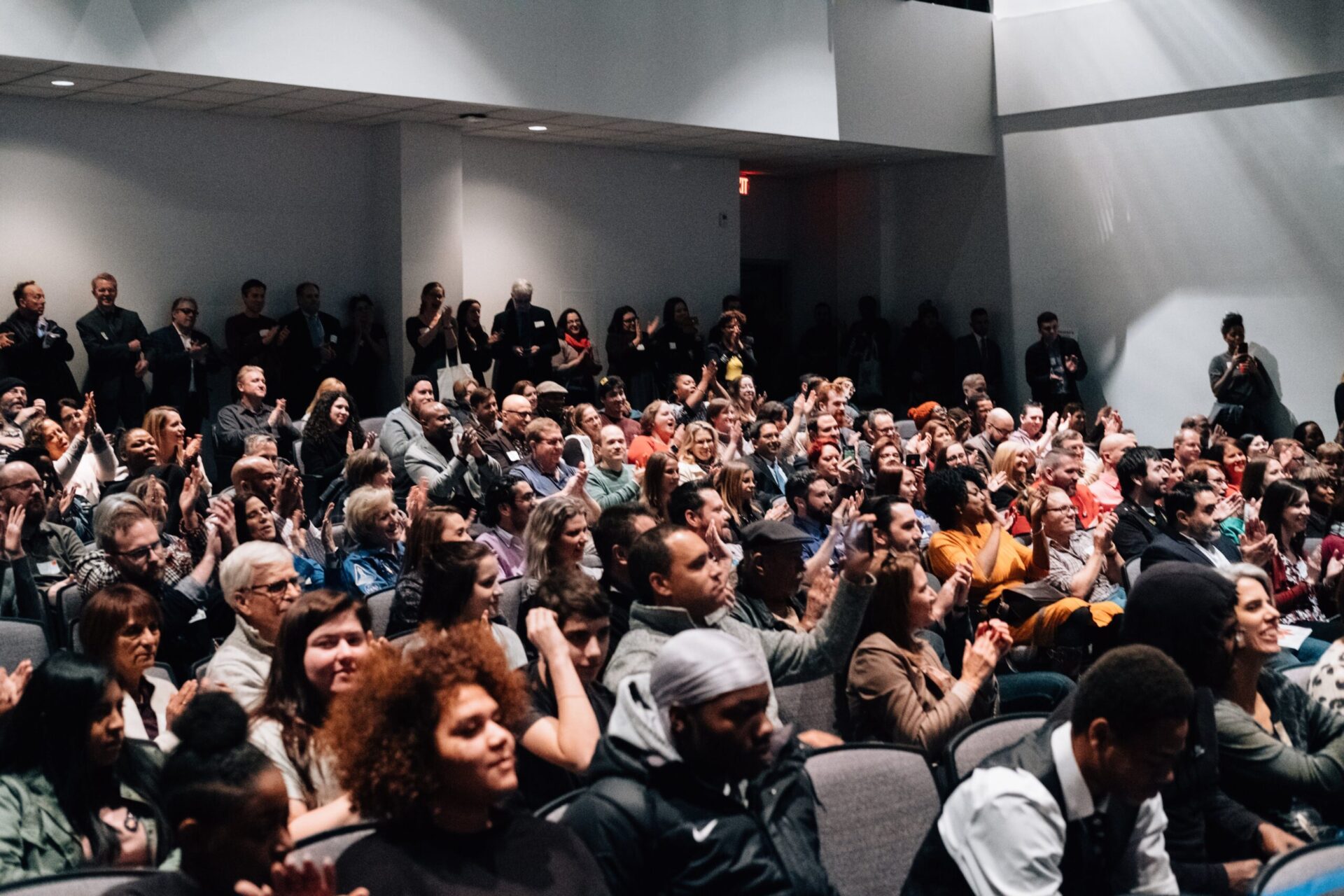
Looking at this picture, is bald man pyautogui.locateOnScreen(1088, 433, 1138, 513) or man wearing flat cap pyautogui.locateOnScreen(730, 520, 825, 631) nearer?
man wearing flat cap pyautogui.locateOnScreen(730, 520, 825, 631)

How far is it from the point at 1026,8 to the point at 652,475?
8906 mm

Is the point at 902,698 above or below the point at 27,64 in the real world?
below

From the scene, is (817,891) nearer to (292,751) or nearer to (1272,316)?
(292,751)

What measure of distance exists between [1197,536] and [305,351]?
6.73 metres

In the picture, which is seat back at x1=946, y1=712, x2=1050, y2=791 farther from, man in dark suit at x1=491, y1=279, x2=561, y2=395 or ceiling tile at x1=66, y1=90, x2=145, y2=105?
man in dark suit at x1=491, y1=279, x2=561, y2=395

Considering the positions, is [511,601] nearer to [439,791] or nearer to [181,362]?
[439,791]

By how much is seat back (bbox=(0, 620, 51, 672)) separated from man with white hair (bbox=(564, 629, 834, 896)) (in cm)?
213

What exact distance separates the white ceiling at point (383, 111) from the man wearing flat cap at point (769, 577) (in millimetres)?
6186

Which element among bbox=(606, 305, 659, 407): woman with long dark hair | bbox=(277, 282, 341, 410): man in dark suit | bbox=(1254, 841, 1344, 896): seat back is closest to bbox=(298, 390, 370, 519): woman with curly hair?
bbox=(277, 282, 341, 410): man in dark suit

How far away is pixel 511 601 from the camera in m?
4.75

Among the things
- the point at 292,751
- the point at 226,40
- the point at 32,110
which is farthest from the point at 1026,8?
the point at 292,751

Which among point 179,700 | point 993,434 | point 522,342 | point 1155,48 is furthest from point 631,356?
point 179,700

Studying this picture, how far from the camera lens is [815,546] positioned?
20.7ft

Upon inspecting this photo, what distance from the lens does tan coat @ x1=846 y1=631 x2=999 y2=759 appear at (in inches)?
138
